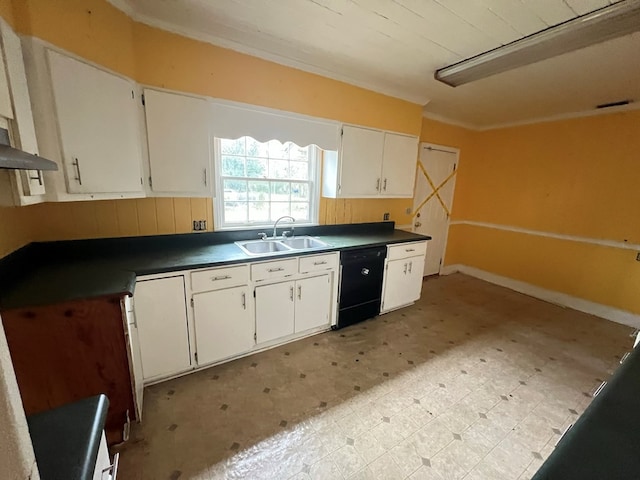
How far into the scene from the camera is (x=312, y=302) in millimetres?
2609

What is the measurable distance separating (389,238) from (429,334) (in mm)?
1122

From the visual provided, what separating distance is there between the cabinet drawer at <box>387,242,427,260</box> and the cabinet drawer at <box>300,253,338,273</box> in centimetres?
74

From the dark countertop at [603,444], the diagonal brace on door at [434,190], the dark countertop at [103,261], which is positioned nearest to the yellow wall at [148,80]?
the dark countertop at [103,261]

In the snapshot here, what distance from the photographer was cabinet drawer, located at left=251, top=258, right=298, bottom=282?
7.31 feet

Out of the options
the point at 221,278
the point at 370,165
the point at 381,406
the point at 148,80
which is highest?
the point at 148,80

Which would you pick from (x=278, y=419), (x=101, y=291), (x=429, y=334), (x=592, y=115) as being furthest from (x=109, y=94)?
(x=592, y=115)

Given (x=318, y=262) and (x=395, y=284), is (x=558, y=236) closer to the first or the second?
(x=395, y=284)

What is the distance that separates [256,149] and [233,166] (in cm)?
29

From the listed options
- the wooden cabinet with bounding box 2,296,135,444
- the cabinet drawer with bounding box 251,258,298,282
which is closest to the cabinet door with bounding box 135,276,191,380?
the wooden cabinet with bounding box 2,296,135,444

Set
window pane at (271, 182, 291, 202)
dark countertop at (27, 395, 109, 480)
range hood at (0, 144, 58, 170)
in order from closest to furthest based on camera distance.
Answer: dark countertop at (27, 395, 109, 480) → range hood at (0, 144, 58, 170) → window pane at (271, 182, 291, 202)

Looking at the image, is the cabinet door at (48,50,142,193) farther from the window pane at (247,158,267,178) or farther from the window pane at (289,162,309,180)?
the window pane at (289,162,309,180)

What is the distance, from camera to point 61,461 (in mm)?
597

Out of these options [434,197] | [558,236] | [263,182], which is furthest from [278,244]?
[558,236]

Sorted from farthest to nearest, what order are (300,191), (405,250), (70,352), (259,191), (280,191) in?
(405,250) → (300,191) → (280,191) → (259,191) → (70,352)
